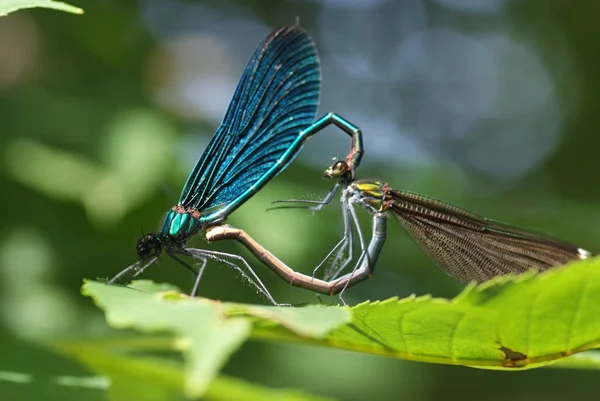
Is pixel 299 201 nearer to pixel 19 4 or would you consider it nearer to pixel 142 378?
pixel 142 378

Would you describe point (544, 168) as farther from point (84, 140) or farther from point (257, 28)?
point (84, 140)

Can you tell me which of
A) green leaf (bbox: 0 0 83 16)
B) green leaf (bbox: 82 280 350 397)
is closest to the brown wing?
green leaf (bbox: 82 280 350 397)

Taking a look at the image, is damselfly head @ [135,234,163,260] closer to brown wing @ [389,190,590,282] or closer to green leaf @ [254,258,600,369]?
green leaf @ [254,258,600,369]

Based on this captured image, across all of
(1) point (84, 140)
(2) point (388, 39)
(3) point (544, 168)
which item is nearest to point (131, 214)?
(1) point (84, 140)

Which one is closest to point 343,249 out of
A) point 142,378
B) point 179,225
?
point 179,225

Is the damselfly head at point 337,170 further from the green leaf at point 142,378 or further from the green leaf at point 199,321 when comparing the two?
the green leaf at point 199,321

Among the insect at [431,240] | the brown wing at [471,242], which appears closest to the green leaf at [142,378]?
the insect at [431,240]

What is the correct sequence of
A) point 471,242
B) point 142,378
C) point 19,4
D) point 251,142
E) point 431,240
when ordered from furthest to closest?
1. point 431,240
2. point 471,242
3. point 251,142
4. point 142,378
5. point 19,4
